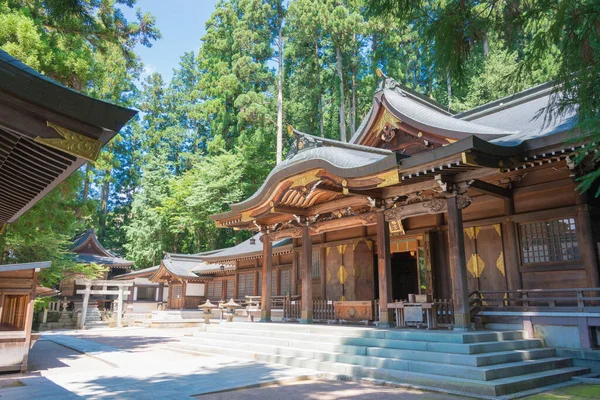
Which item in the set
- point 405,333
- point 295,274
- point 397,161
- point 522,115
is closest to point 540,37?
point 397,161

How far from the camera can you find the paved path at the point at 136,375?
21.3 feet

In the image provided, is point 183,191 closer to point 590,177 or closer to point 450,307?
point 450,307

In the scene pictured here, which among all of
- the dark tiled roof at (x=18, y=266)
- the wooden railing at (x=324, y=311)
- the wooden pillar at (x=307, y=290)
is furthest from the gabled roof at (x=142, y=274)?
the dark tiled roof at (x=18, y=266)

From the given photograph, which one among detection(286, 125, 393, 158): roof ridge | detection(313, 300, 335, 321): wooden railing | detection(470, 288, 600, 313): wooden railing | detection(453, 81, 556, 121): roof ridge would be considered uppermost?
detection(453, 81, 556, 121): roof ridge

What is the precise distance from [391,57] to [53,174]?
29.2 m

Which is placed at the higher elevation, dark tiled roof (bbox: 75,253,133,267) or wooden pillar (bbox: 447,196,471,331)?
dark tiled roof (bbox: 75,253,133,267)

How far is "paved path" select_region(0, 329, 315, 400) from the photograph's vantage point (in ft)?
21.3

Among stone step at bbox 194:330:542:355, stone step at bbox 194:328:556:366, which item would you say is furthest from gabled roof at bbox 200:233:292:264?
stone step at bbox 194:328:556:366

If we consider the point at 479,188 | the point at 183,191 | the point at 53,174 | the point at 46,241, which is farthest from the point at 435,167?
the point at 183,191

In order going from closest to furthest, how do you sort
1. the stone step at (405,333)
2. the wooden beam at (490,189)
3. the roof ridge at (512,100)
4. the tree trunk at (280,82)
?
the stone step at (405,333), the wooden beam at (490,189), the roof ridge at (512,100), the tree trunk at (280,82)

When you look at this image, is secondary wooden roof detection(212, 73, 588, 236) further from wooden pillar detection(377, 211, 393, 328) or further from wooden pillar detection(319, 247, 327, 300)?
wooden pillar detection(319, 247, 327, 300)

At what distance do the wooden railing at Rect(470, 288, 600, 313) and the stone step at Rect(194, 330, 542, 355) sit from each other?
2.69 feet

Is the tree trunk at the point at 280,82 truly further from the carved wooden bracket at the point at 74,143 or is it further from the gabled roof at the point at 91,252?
the carved wooden bracket at the point at 74,143

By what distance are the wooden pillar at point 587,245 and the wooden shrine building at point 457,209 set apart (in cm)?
2
